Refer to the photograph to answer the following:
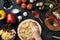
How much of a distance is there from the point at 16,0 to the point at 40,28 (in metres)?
0.23

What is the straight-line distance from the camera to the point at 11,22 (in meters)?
1.85

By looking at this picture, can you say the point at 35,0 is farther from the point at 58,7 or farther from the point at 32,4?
the point at 58,7

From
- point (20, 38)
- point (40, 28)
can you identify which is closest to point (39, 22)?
point (40, 28)

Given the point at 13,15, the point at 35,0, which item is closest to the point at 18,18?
the point at 13,15

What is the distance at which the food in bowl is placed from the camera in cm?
184

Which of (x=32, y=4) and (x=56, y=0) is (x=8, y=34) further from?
(x=56, y=0)

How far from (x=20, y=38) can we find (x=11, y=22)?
112 mm

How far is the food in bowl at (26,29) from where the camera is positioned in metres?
1.84

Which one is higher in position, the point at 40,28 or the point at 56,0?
the point at 56,0

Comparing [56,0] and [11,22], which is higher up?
[56,0]

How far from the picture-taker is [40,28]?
6.03 ft

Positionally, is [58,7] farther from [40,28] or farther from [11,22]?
[11,22]

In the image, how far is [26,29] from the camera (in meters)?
1.85

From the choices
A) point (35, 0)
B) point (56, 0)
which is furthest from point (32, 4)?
point (56, 0)
